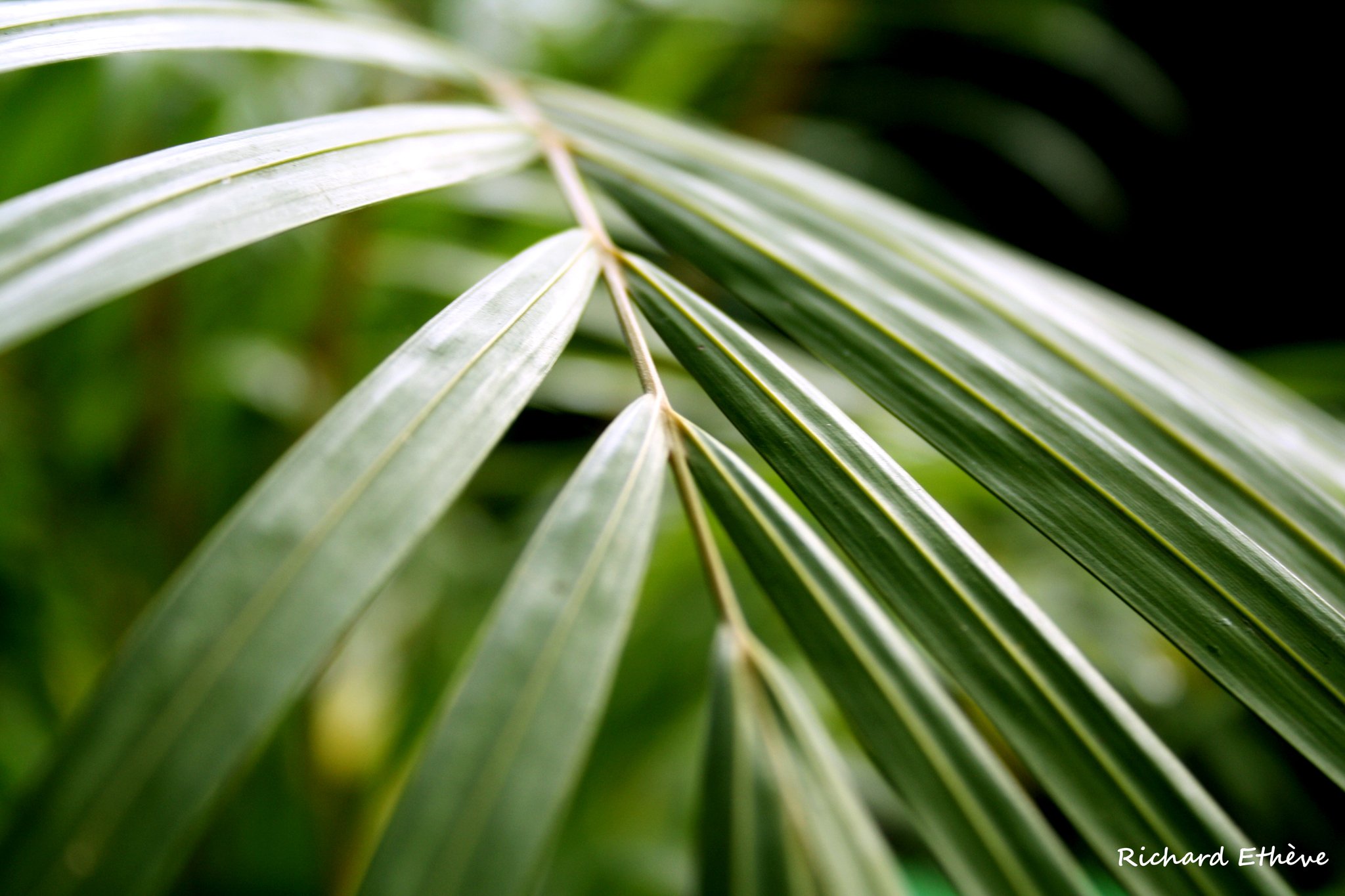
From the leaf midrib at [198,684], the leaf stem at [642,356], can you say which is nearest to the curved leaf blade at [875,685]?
the leaf stem at [642,356]

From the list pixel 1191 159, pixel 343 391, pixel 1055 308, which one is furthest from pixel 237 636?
pixel 1191 159

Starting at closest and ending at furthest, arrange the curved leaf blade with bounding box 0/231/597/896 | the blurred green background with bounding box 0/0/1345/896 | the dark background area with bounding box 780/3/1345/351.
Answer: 1. the curved leaf blade with bounding box 0/231/597/896
2. the blurred green background with bounding box 0/0/1345/896
3. the dark background area with bounding box 780/3/1345/351

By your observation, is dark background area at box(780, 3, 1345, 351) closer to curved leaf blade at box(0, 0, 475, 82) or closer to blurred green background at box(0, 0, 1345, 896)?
blurred green background at box(0, 0, 1345, 896)

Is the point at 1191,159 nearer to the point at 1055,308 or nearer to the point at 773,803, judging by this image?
the point at 1055,308

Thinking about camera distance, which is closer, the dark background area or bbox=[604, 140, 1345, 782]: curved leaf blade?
bbox=[604, 140, 1345, 782]: curved leaf blade

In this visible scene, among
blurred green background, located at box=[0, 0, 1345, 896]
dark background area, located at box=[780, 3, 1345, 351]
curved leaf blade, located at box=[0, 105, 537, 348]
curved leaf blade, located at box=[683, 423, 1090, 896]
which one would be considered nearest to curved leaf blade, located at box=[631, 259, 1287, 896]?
curved leaf blade, located at box=[683, 423, 1090, 896]
